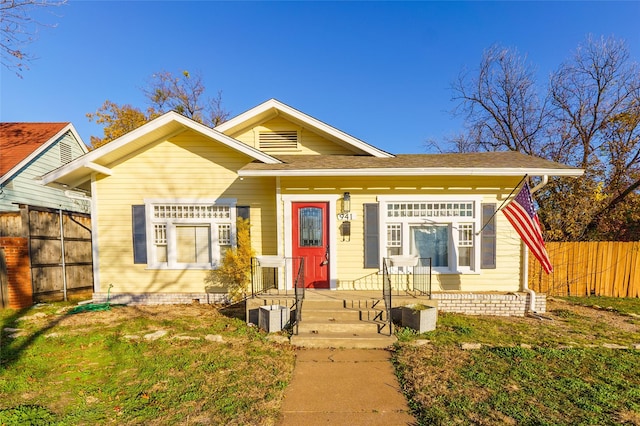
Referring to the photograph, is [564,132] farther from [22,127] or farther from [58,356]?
[22,127]

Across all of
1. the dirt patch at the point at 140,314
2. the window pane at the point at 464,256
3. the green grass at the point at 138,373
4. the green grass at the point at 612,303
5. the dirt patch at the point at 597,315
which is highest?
the window pane at the point at 464,256

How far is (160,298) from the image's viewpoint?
25.3ft

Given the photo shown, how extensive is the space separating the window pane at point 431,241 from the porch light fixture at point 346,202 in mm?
1778

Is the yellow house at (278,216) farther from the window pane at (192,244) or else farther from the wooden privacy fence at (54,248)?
the wooden privacy fence at (54,248)

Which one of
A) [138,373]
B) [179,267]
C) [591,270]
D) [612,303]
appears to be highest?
[179,267]

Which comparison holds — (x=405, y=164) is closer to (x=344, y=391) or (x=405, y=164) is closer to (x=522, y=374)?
(x=522, y=374)

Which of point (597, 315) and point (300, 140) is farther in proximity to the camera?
point (300, 140)

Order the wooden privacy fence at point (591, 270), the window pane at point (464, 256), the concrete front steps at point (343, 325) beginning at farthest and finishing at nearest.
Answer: the wooden privacy fence at point (591, 270)
the window pane at point (464, 256)
the concrete front steps at point (343, 325)

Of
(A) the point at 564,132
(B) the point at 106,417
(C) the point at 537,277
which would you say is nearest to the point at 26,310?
(B) the point at 106,417

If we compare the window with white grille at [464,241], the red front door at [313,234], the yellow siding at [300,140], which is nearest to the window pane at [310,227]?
the red front door at [313,234]

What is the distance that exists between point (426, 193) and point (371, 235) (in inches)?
71.1

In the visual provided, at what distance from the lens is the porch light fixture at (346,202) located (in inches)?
288

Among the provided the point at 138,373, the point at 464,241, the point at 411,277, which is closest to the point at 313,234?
the point at 411,277

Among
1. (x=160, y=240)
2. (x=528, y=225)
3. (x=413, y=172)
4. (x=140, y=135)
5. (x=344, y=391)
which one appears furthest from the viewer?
(x=160, y=240)
